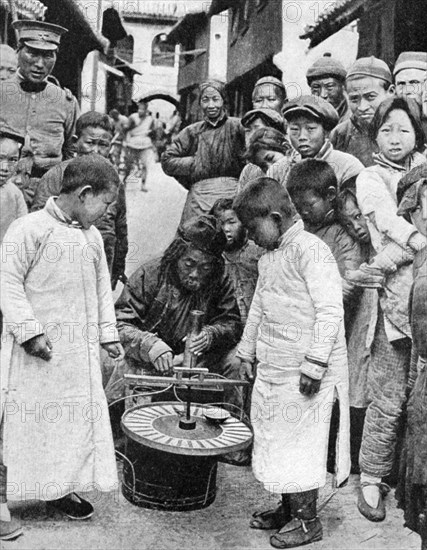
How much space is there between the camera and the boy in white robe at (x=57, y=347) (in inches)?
105

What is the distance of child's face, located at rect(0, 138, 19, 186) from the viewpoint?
298 cm

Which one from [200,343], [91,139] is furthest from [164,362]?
[91,139]

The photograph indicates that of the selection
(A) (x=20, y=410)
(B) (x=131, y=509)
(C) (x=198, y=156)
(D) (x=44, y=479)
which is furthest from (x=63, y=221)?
(C) (x=198, y=156)

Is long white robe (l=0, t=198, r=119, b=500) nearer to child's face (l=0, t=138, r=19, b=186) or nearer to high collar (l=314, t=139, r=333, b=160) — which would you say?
child's face (l=0, t=138, r=19, b=186)

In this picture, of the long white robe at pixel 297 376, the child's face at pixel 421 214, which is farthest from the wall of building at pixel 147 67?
the child's face at pixel 421 214

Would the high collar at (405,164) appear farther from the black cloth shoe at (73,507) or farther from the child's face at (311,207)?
the black cloth shoe at (73,507)

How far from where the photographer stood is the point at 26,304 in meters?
2.63

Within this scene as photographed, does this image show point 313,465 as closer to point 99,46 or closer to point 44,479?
point 44,479

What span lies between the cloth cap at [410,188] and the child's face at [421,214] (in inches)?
0.7

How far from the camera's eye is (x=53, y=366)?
2746mm

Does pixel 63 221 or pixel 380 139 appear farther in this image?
pixel 380 139

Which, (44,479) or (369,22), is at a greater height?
(369,22)

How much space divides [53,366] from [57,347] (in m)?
0.08

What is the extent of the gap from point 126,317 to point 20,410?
2.86 ft
